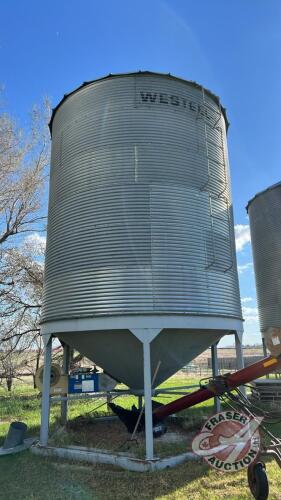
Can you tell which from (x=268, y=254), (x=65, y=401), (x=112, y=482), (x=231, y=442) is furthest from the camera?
(x=268, y=254)

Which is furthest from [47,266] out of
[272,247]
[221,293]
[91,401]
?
[272,247]

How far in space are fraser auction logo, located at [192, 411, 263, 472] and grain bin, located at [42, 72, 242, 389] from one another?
1872mm

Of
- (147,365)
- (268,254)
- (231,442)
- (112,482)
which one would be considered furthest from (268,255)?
(112,482)

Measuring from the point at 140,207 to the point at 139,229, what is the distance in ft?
1.73

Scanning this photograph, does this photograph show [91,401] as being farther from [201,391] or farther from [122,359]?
[201,391]

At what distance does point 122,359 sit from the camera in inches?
362

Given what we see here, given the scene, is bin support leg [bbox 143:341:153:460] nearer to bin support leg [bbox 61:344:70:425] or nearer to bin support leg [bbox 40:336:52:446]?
bin support leg [bbox 40:336:52:446]

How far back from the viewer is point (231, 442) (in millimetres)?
7316

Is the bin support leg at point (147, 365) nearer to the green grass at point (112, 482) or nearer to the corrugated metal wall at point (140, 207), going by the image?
the corrugated metal wall at point (140, 207)

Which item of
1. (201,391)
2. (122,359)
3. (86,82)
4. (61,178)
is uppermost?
(86,82)

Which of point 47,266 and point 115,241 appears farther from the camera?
point 47,266

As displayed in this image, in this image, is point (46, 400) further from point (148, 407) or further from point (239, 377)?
point (239, 377)

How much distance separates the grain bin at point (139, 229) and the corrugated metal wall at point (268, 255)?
32.1 ft

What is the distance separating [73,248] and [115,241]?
3.78 ft
